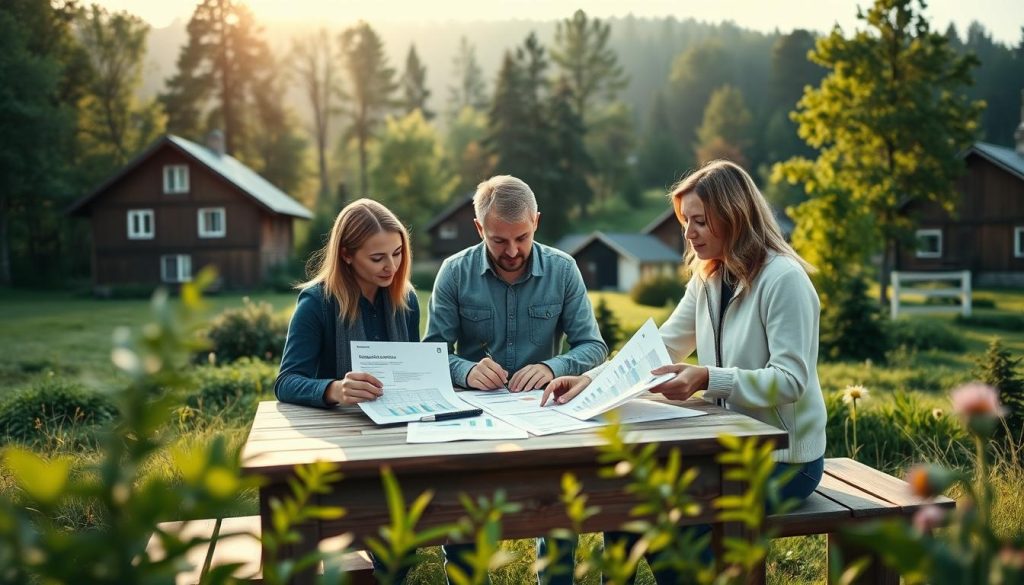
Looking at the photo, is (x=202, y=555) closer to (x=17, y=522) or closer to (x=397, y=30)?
(x=17, y=522)

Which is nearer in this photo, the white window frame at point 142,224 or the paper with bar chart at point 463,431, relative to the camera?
the paper with bar chart at point 463,431

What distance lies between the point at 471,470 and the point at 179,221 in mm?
30474

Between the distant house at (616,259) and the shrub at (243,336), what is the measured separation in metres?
24.0

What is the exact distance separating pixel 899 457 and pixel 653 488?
16.3ft

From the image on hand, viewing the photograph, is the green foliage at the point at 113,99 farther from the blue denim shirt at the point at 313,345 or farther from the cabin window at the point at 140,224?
the blue denim shirt at the point at 313,345

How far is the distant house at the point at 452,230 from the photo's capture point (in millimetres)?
39672

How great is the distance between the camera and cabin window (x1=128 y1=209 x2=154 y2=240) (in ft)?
97.6

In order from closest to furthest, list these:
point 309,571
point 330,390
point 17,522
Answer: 1. point 17,522
2. point 309,571
3. point 330,390

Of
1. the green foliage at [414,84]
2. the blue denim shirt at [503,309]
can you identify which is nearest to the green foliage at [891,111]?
the blue denim shirt at [503,309]

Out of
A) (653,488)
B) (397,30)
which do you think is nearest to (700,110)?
(653,488)

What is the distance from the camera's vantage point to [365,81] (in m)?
48.6

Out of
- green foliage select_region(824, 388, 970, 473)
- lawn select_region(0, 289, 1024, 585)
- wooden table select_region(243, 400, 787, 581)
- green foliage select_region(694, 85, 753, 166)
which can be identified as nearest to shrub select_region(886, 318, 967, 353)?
lawn select_region(0, 289, 1024, 585)

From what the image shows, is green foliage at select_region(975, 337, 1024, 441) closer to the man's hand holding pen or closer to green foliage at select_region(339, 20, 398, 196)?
the man's hand holding pen

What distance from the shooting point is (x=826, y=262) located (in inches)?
582
